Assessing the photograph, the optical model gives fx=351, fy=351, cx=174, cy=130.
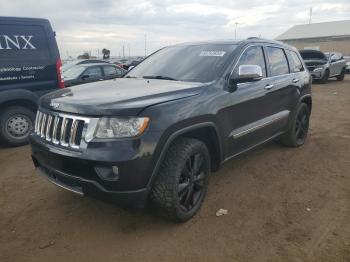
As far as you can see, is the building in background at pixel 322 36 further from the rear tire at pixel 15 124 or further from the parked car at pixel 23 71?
the rear tire at pixel 15 124

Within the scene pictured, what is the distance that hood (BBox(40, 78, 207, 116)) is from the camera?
291cm

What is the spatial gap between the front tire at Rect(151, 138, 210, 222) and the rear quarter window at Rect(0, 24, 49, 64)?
4307 mm

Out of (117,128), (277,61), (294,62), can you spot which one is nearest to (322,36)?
(294,62)

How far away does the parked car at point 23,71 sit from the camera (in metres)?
6.18

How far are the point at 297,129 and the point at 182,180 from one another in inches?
130

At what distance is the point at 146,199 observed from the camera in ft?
10.1

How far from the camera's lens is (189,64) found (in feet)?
13.8

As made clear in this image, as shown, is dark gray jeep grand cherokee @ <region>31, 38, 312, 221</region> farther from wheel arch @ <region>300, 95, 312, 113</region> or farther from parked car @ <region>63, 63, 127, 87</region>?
parked car @ <region>63, 63, 127, 87</region>

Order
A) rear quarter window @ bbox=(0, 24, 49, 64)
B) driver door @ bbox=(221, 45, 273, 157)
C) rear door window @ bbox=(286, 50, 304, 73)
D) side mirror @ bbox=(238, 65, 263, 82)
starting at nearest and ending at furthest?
1. side mirror @ bbox=(238, 65, 263, 82)
2. driver door @ bbox=(221, 45, 273, 157)
3. rear door window @ bbox=(286, 50, 304, 73)
4. rear quarter window @ bbox=(0, 24, 49, 64)

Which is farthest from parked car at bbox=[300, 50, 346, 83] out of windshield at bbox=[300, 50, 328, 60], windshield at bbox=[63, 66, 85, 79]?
windshield at bbox=[63, 66, 85, 79]

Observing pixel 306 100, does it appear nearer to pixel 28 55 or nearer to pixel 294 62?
pixel 294 62

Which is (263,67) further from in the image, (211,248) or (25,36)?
(25,36)

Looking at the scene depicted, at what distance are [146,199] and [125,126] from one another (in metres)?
0.69

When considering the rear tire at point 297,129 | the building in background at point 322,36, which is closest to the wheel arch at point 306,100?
the rear tire at point 297,129
